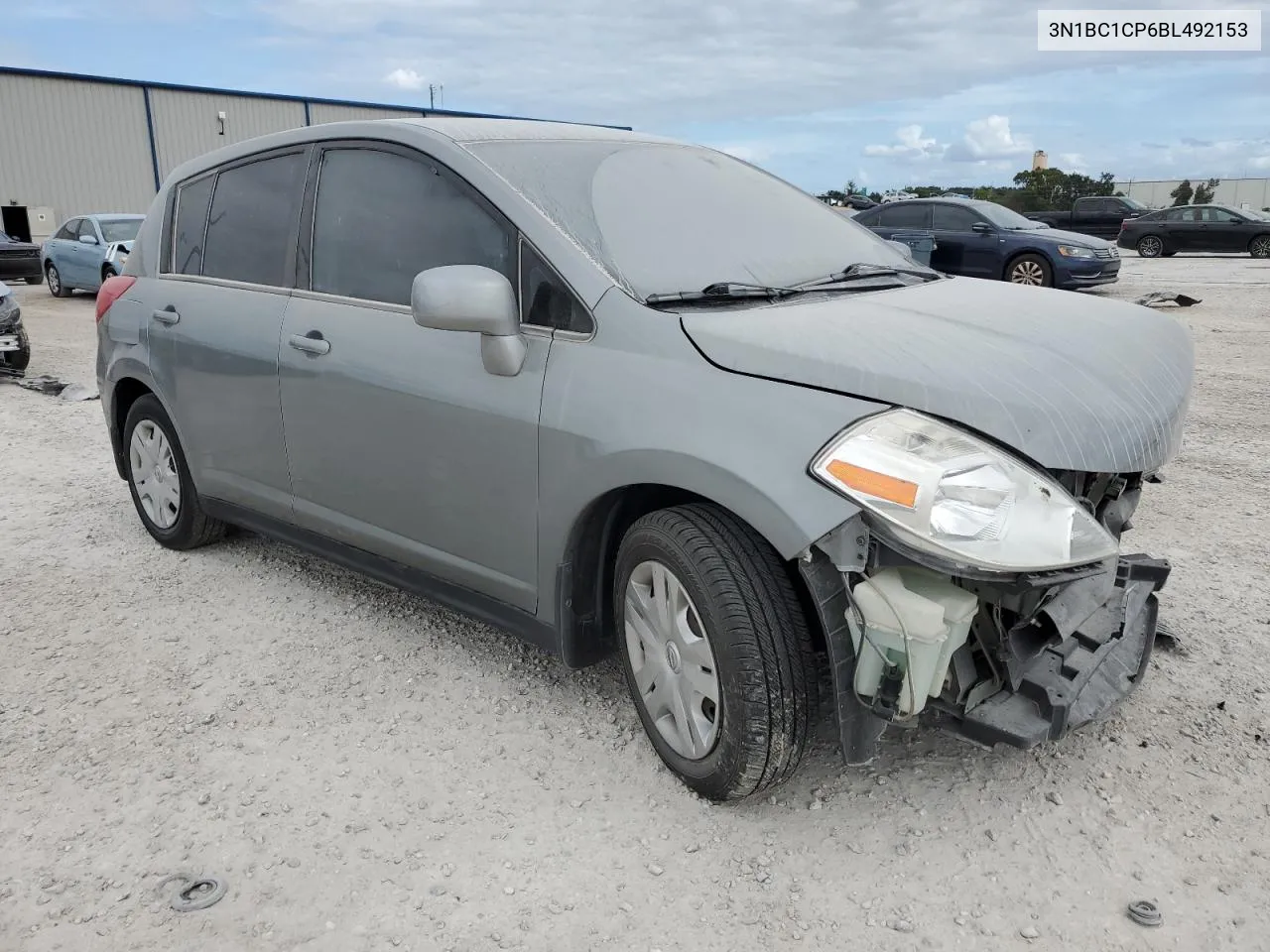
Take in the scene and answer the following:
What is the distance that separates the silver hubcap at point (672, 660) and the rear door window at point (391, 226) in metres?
0.97

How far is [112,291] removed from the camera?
461 centimetres

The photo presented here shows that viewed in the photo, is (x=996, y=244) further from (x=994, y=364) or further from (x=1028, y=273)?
(x=994, y=364)

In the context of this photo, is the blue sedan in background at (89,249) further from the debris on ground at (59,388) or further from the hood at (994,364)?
the hood at (994,364)

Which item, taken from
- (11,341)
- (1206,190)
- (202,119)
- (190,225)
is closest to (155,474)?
(190,225)

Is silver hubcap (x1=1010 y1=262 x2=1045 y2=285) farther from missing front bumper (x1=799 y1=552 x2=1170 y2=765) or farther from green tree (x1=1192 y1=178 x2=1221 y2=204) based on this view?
green tree (x1=1192 y1=178 x2=1221 y2=204)

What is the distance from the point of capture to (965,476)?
214 cm

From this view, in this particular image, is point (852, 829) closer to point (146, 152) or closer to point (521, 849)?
point (521, 849)

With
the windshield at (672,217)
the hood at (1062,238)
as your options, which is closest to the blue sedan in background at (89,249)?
the hood at (1062,238)

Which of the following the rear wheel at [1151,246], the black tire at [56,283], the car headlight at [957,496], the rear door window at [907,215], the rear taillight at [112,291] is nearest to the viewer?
the car headlight at [957,496]

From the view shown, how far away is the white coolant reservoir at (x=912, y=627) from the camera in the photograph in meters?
2.16

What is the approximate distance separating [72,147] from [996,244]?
26377mm

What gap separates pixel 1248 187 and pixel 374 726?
53074 millimetres

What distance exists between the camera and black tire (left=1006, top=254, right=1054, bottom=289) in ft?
45.8

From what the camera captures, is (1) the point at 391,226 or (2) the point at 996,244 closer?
(1) the point at 391,226
